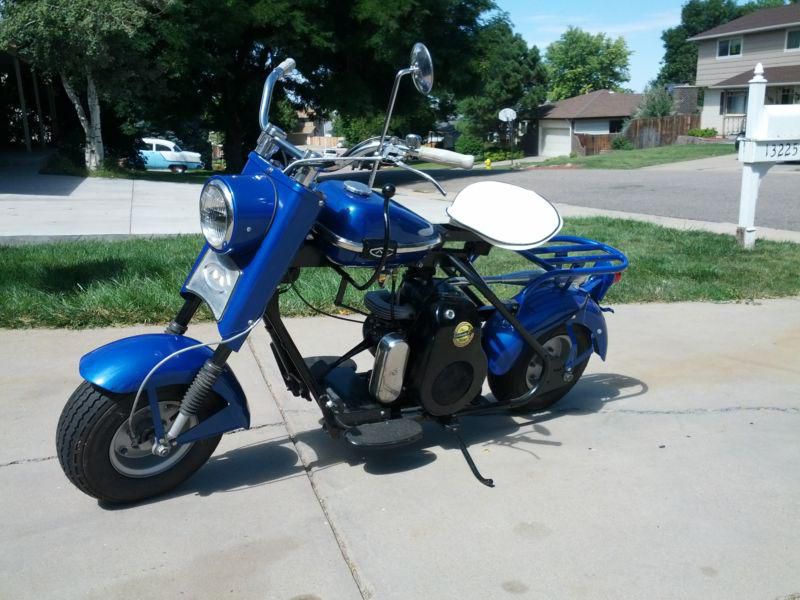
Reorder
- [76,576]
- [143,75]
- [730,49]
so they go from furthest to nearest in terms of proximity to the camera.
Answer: [730,49], [143,75], [76,576]

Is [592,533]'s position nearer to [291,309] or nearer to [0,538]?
[0,538]

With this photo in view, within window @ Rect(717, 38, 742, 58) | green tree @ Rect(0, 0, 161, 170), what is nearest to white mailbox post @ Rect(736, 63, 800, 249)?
green tree @ Rect(0, 0, 161, 170)

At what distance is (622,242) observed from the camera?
9.80m

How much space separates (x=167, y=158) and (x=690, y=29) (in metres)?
70.0

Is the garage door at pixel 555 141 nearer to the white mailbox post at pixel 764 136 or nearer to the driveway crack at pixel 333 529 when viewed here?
the white mailbox post at pixel 764 136

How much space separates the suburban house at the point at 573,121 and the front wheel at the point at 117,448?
48042 millimetres

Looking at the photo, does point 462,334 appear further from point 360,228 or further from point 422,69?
point 422,69

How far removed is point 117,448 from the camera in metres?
3.23

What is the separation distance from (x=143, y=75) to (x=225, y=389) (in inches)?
679

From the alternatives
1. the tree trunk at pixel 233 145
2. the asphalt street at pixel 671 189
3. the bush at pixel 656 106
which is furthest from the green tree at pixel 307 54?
the bush at pixel 656 106

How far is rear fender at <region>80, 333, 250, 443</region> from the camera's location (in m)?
3.11

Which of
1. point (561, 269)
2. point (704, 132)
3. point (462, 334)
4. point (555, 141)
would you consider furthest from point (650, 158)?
point (462, 334)

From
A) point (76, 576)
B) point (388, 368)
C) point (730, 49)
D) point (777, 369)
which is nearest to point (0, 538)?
point (76, 576)

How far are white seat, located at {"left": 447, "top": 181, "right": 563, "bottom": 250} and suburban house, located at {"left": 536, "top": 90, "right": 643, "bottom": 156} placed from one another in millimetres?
46984
